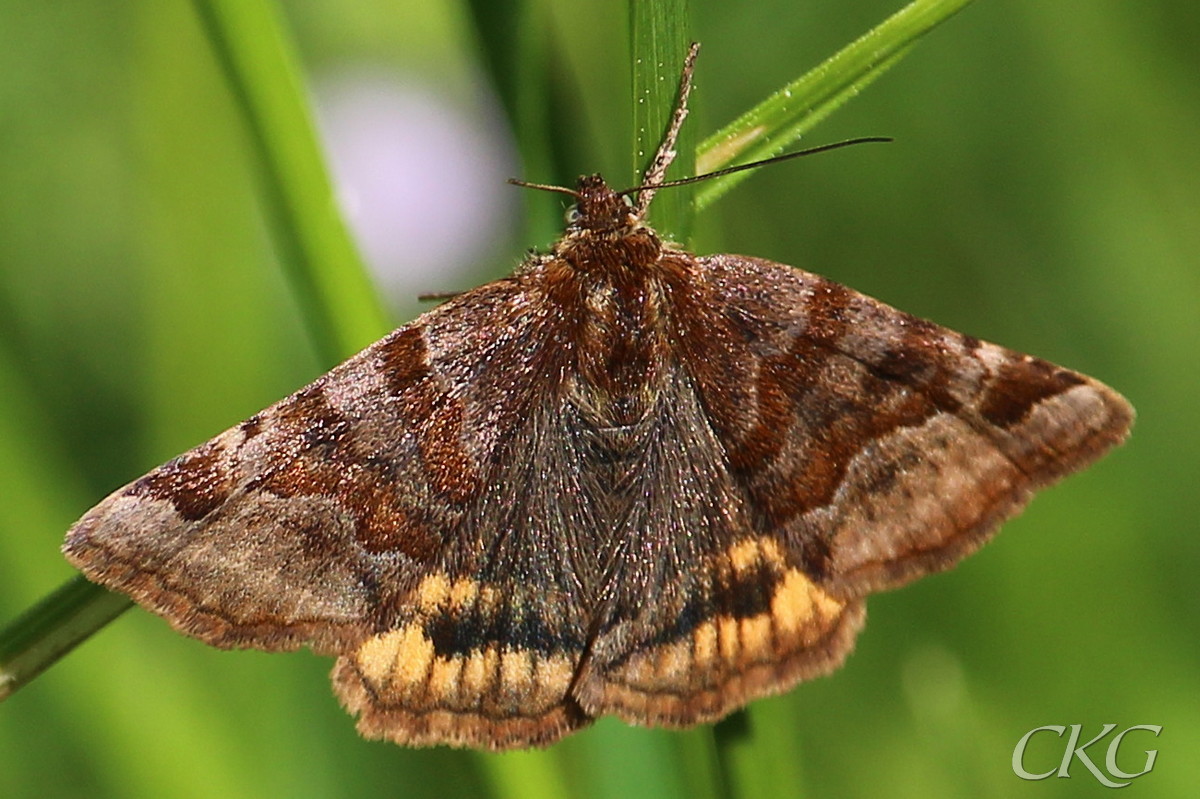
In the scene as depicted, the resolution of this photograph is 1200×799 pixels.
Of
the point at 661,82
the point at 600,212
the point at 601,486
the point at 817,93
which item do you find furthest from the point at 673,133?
the point at 601,486

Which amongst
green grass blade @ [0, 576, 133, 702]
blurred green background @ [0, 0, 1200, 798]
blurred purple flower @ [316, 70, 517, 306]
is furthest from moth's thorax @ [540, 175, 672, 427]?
blurred purple flower @ [316, 70, 517, 306]

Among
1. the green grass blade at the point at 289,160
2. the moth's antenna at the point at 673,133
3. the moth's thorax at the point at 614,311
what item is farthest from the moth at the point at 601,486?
the moth's antenna at the point at 673,133

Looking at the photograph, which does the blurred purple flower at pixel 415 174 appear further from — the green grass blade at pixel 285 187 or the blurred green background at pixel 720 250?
the green grass blade at pixel 285 187

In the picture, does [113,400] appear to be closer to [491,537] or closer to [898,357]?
[491,537]

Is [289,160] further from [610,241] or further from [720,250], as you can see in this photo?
[720,250]

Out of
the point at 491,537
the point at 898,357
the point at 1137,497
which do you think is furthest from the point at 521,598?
the point at 1137,497

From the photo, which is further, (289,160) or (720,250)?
(720,250)
